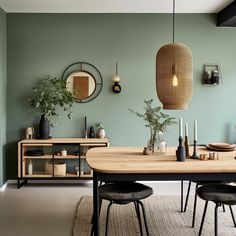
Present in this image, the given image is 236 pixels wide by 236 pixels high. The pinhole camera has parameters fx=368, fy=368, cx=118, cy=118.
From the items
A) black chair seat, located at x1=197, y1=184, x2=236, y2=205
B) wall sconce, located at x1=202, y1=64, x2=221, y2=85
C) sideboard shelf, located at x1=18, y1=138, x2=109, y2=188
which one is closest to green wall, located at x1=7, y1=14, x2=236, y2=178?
wall sconce, located at x1=202, y1=64, x2=221, y2=85

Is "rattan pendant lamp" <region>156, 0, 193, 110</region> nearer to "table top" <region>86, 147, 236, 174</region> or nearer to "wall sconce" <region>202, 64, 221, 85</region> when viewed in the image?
"table top" <region>86, 147, 236, 174</region>

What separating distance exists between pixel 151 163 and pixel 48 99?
2.70m

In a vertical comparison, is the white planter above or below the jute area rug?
above

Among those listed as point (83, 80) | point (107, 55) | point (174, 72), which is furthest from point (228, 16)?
point (174, 72)

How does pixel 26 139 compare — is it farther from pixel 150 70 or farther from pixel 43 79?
pixel 150 70

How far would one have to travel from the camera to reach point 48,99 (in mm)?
5117

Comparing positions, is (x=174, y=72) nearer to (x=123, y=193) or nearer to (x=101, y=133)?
(x=123, y=193)

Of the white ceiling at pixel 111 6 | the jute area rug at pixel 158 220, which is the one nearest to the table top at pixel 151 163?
the jute area rug at pixel 158 220

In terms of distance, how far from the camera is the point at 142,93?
17.7 feet

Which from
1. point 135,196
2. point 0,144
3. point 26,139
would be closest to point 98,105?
point 26,139

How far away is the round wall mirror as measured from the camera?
534 centimetres

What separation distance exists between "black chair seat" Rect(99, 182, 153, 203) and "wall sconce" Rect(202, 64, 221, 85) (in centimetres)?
278

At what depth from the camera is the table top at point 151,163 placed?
2.56m

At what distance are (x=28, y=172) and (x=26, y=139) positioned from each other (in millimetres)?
460
